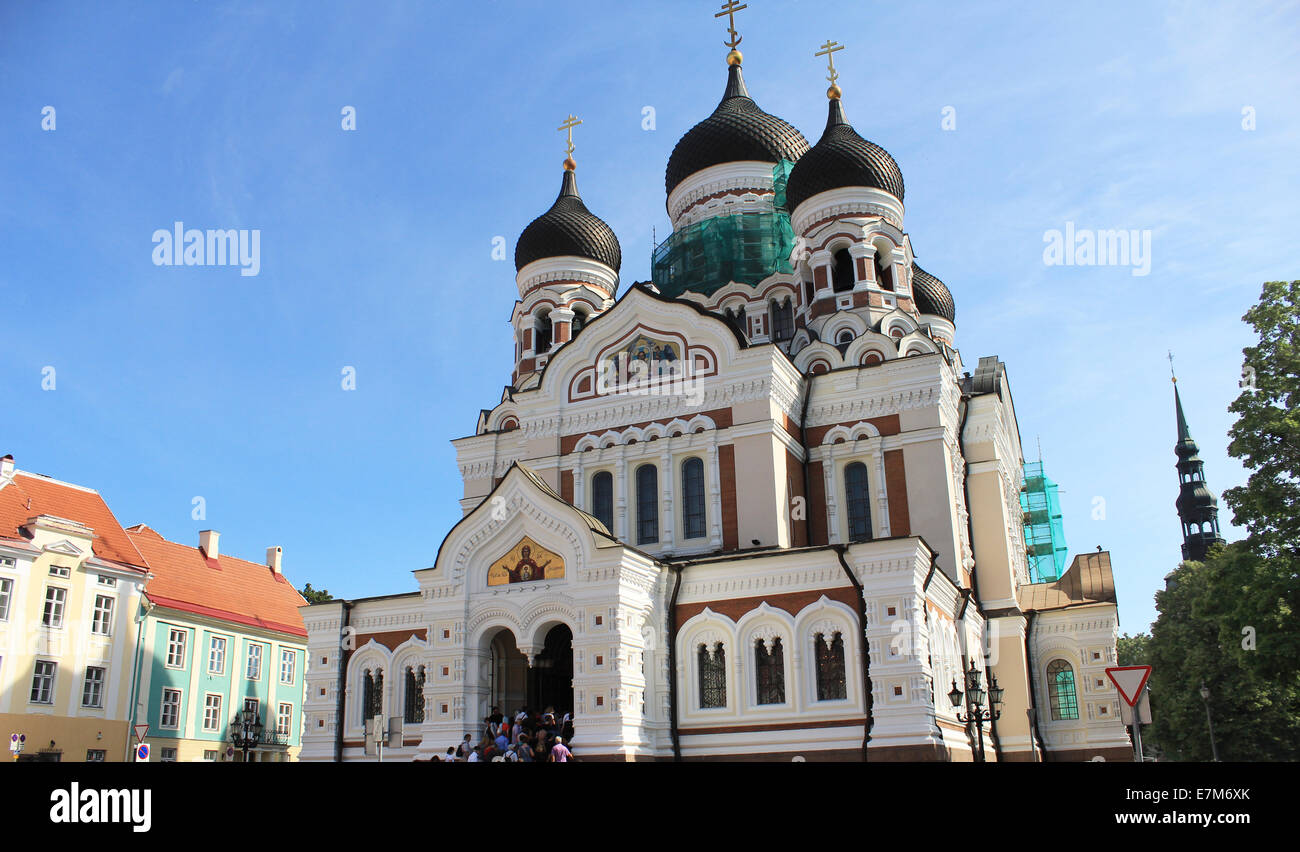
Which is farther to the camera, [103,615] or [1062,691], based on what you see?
[103,615]

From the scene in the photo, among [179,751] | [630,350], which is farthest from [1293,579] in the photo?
[179,751]

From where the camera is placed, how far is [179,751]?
31.5 m

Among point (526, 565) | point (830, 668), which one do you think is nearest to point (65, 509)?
point (526, 565)

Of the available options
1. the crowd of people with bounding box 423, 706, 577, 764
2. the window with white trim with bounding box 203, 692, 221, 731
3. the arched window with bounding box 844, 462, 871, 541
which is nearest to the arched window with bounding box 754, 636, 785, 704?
the crowd of people with bounding box 423, 706, 577, 764

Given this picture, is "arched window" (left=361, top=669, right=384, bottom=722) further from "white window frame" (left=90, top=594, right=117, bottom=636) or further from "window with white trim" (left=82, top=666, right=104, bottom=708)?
"white window frame" (left=90, top=594, right=117, bottom=636)

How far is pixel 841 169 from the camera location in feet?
90.0

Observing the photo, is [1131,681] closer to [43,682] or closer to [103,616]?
[43,682]

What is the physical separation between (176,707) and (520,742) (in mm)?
19713

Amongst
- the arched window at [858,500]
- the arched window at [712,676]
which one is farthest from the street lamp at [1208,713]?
the arched window at [712,676]

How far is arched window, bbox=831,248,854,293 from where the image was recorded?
2722cm

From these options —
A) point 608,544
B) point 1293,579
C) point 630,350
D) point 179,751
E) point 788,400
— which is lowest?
point 179,751

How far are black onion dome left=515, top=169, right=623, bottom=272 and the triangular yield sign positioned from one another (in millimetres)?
23002
